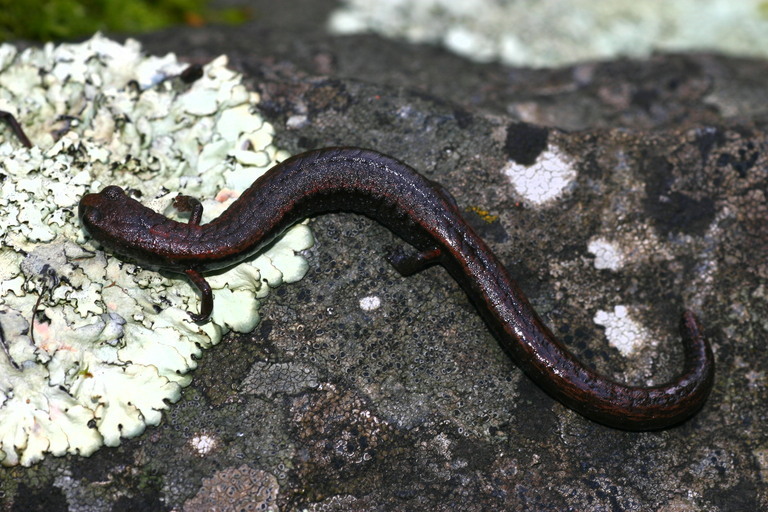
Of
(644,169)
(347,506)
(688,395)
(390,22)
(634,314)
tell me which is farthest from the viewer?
(390,22)

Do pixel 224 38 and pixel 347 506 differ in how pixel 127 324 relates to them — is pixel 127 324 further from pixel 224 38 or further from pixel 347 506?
pixel 224 38

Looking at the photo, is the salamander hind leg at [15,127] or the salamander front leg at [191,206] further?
the salamander hind leg at [15,127]

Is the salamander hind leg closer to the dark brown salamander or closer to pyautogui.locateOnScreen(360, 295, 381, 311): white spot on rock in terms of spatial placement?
the dark brown salamander

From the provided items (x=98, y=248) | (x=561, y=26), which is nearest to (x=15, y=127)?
(x=98, y=248)

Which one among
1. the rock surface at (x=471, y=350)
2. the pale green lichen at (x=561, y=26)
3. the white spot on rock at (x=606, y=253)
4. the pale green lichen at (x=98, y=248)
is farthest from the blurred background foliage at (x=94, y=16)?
the white spot on rock at (x=606, y=253)

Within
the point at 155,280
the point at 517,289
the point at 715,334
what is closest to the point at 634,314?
the point at 715,334

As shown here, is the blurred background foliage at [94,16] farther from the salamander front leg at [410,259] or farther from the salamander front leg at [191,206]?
the salamander front leg at [410,259]
